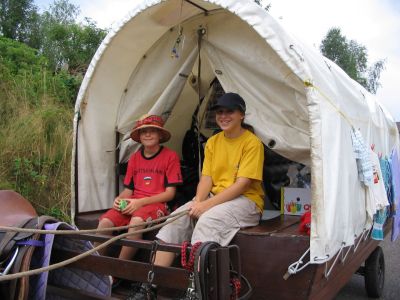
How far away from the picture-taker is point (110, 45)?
3.87 meters

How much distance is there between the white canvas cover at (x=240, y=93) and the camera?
105 inches

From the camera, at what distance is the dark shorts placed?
3467mm

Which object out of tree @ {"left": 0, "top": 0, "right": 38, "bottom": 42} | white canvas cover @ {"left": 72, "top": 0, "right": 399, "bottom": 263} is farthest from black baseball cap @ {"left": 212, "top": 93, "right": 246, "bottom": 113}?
tree @ {"left": 0, "top": 0, "right": 38, "bottom": 42}

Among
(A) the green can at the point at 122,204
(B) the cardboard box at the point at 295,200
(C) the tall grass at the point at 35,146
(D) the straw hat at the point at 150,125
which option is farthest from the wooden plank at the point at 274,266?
(C) the tall grass at the point at 35,146

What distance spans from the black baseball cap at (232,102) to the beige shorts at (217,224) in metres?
0.70

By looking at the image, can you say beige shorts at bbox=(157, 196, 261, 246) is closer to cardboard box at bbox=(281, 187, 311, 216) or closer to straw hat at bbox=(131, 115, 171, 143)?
cardboard box at bbox=(281, 187, 311, 216)

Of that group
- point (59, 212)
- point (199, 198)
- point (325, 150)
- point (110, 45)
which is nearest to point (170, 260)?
point (199, 198)

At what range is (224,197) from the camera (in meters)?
3.18

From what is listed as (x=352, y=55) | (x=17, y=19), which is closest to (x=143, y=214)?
(x=17, y=19)

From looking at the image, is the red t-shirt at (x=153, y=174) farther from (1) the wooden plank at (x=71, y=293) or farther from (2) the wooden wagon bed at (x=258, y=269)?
(1) the wooden plank at (x=71, y=293)

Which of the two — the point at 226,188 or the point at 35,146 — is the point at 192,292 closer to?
the point at 226,188

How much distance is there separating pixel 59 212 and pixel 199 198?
2.87 meters

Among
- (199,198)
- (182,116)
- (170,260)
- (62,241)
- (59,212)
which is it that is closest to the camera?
(62,241)

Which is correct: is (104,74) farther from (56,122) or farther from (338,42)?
(338,42)
